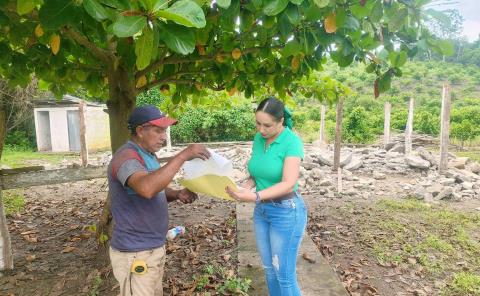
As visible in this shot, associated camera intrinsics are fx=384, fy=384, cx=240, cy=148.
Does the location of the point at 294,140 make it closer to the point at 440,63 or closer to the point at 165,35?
the point at 165,35

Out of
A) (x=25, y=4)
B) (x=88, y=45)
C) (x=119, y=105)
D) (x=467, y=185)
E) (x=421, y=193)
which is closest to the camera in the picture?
(x=25, y=4)

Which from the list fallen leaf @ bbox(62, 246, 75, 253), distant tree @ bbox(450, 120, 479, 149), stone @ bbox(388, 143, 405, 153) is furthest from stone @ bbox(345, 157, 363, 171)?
distant tree @ bbox(450, 120, 479, 149)

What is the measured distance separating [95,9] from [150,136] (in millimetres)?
Result: 1170

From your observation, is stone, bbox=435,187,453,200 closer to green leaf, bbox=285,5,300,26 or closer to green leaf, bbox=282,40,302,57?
green leaf, bbox=282,40,302,57

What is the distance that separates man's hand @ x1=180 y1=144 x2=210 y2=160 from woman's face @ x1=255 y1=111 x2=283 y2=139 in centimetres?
52

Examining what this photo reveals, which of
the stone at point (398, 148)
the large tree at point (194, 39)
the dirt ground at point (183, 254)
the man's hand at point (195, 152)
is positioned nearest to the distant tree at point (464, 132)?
the stone at point (398, 148)

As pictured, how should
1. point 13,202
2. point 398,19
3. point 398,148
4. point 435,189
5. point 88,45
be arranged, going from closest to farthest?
point 398,19
point 88,45
point 13,202
point 435,189
point 398,148

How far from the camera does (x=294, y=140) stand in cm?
267

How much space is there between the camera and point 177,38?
132cm

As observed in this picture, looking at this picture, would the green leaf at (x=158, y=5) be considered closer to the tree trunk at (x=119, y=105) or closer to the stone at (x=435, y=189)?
the tree trunk at (x=119, y=105)

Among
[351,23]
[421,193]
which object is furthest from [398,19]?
[421,193]

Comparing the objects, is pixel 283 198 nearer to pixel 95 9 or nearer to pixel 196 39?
pixel 196 39

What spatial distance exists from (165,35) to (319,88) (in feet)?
14.3

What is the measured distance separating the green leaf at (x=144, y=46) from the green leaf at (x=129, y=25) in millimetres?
55
